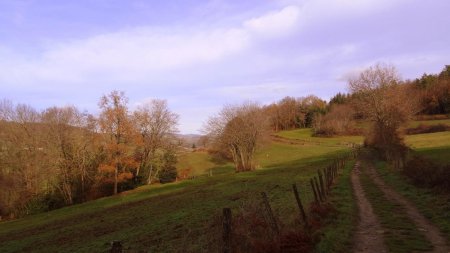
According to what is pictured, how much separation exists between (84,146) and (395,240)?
200 feet

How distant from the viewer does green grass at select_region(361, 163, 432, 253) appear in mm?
11648

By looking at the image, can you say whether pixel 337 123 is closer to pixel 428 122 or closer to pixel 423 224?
pixel 428 122

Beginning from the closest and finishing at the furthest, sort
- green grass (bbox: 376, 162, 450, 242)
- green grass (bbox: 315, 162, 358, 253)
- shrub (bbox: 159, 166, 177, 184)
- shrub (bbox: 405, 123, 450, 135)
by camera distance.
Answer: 1. green grass (bbox: 315, 162, 358, 253)
2. green grass (bbox: 376, 162, 450, 242)
3. shrub (bbox: 159, 166, 177, 184)
4. shrub (bbox: 405, 123, 450, 135)

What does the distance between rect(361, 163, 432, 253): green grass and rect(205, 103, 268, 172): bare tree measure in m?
60.9

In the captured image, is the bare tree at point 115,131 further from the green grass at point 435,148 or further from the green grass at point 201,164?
the green grass at point 435,148

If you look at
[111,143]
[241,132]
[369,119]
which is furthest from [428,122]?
[111,143]

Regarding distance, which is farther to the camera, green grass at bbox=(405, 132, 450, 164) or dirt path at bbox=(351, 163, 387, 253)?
green grass at bbox=(405, 132, 450, 164)

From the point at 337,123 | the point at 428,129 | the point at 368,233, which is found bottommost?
the point at 368,233

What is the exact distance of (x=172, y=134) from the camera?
80625mm

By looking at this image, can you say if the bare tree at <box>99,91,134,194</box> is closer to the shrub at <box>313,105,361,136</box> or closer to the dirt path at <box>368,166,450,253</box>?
the dirt path at <box>368,166,450,253</box>

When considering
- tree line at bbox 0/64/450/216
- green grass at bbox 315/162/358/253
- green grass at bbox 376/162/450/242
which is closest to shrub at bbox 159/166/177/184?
tree line at bbox 0/64/450/216

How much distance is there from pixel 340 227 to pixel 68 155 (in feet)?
197

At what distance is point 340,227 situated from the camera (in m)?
14.3

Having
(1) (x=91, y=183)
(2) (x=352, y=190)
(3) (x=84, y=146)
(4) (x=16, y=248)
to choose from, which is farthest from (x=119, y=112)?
(2) (x=352, y=190)
